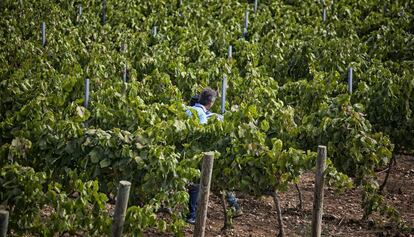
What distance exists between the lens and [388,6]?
1571 centimetres

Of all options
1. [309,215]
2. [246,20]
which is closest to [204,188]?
[309,215]

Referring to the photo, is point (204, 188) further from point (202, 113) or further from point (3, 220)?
Answer: point (3, 220)

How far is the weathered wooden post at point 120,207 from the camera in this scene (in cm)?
538

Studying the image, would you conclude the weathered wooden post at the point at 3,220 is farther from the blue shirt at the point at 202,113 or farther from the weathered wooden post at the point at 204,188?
the blue shirt at the point at 202,113

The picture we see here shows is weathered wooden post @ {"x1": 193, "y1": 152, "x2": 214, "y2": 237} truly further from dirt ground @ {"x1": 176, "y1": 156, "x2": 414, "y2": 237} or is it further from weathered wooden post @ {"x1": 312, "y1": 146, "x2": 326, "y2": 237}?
dirt ground @ {"x1": 176, "y1": 156, "x2": 414, "y2": 237}

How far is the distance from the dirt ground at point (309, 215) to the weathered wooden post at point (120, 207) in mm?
2193

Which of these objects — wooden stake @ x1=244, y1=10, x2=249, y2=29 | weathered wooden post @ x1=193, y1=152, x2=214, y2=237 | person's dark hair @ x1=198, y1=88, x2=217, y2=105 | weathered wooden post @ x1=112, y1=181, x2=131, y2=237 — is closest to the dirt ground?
person's dark hair @ x1=198, y1=88, x2=217, y2=105

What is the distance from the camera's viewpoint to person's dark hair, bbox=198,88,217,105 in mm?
7742

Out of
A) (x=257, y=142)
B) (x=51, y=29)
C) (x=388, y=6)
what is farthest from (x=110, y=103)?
(x=388, y=6)

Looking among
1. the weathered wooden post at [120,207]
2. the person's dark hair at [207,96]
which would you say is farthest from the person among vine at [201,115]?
the weathered wooden post at [120,207]

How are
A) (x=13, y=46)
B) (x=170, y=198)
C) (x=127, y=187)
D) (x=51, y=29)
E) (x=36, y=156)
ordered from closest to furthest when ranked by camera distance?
(x=127, y=187) < (x=170, y=198) < (x=36, y=156) < (x=13, y=46) < (x=51, y=29)

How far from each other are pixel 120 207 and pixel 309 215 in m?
3.54

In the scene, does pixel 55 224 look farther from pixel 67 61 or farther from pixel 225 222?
pixel 67 61

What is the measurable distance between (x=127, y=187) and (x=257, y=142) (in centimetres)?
189
